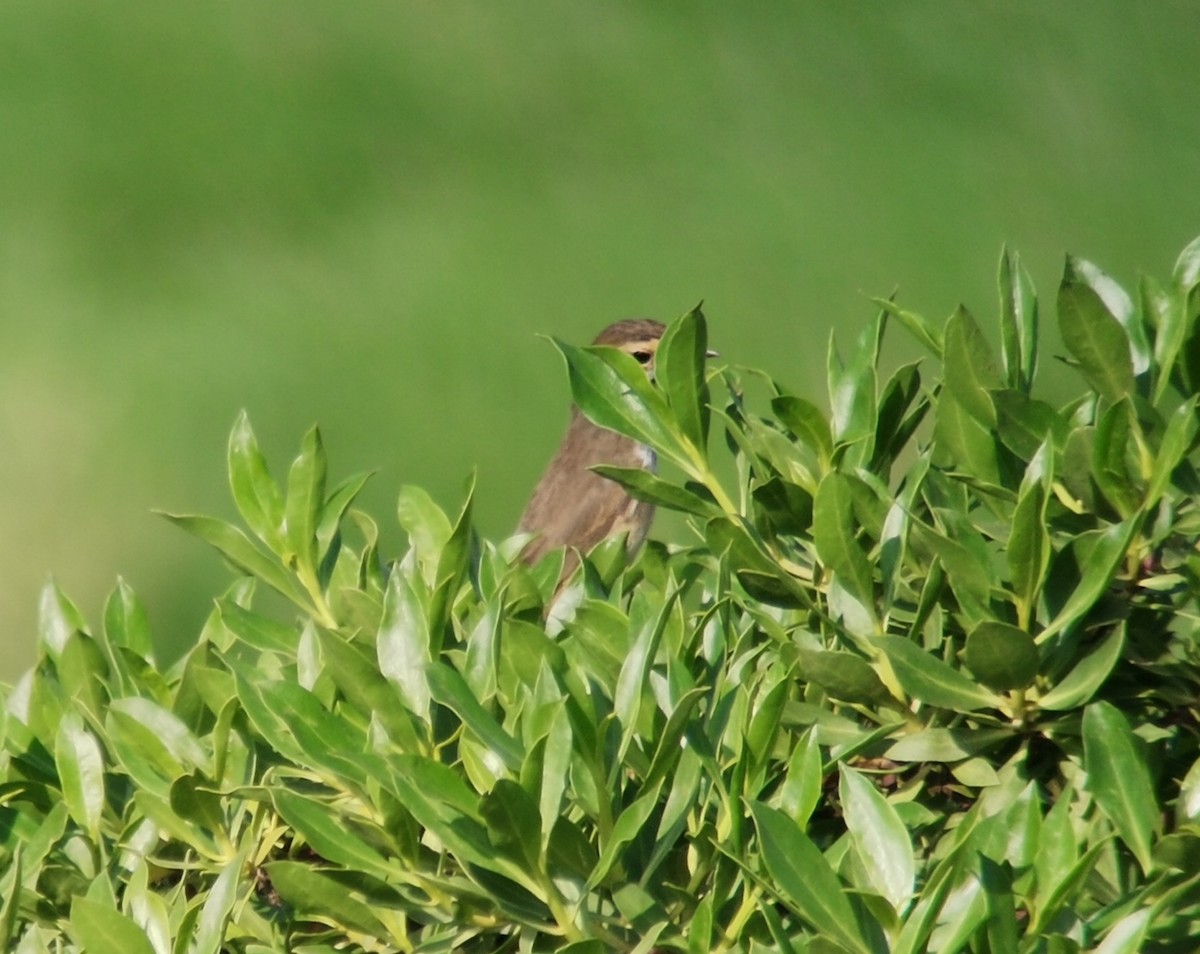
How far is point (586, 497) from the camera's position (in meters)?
5.03

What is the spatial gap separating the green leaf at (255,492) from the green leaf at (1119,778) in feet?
2.71

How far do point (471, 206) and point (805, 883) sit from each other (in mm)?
4869

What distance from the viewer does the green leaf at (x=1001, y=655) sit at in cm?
122

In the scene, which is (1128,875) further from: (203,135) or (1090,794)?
(203,135)

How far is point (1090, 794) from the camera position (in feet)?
4.04

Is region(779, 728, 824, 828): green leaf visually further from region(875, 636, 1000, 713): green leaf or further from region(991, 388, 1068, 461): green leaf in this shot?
→ region(991, 388, 1068, 461): green leaf

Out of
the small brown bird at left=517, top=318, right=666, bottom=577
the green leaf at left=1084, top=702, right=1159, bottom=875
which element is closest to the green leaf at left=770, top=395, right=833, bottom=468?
the green leaf at left=1084, top=702, right=1159, bottom=875

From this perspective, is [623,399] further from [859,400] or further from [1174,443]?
[1174,443]

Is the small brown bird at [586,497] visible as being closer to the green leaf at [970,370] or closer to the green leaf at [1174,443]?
the green leaf at [970,370]

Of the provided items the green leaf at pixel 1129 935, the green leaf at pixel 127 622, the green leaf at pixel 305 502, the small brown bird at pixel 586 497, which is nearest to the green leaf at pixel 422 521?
the green leaf at pixel 305 502

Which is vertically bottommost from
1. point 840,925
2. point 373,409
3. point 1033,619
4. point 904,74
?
point 373,409

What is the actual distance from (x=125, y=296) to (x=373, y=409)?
1054 millimetres

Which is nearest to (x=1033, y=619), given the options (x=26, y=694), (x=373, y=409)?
(x=26, y=694)

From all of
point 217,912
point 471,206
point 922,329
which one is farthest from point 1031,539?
point 471,206
